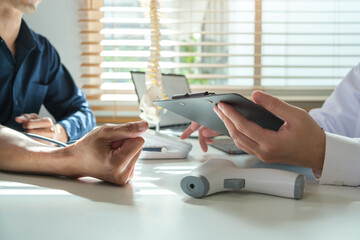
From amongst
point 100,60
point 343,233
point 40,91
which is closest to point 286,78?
point 100,60

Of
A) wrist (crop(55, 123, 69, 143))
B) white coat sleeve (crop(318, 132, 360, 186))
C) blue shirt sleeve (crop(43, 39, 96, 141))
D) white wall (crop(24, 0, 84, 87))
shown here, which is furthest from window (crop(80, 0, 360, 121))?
white coat sleeve (crop(318, 132, 360, 186))

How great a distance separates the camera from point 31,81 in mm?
1652

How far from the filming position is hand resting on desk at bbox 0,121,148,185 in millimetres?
712

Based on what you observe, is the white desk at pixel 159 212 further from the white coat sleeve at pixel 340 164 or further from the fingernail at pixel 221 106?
the fingernail at pixel 221 106

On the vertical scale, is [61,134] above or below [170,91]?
below

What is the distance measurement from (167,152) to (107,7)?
1.36m

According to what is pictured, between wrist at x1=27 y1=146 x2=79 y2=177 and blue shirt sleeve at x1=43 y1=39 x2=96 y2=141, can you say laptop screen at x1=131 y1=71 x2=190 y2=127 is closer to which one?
blue shirt sleeve at x1=43 y1=39 x2=96 y2=141

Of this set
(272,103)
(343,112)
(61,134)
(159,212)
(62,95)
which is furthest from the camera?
(62,95)

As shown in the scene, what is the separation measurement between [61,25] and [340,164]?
175 cm

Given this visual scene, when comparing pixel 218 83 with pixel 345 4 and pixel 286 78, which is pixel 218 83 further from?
pixel 345 4

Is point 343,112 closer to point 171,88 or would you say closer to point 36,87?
point 171,88

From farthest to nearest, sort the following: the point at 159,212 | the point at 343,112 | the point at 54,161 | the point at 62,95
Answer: the point at 62,95 < the point at 343,112 < the point at 54,161 < the point at 159,212

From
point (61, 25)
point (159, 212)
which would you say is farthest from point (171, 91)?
point (159, 212)

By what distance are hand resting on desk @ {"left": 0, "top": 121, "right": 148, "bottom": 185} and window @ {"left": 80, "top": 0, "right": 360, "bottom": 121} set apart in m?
1.32
